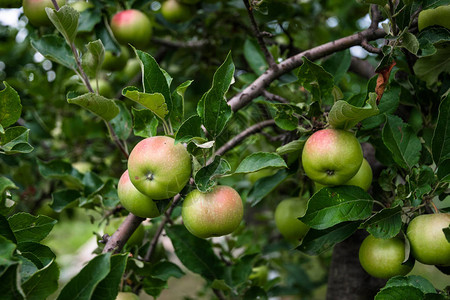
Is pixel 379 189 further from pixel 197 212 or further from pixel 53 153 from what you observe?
pixel 53 153

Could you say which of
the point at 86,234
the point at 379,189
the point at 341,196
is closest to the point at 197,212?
the point at 341,196

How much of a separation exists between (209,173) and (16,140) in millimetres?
468

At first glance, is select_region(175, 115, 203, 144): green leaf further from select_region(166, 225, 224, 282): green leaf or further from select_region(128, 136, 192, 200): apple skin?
select_region(166, 225, 224, 282): green leaf

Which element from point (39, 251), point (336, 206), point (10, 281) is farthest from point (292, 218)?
point (10, 281)

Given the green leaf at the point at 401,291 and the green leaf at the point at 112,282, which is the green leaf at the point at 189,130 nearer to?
the green leaf at the point at 112,282

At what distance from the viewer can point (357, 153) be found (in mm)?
1031

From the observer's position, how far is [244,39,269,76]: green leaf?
5.59ft

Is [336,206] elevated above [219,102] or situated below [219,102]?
below

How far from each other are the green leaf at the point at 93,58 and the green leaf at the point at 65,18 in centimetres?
6

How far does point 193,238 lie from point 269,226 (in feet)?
5.70

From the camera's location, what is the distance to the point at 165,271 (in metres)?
1.37

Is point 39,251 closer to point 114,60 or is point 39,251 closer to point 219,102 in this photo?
point 219,102

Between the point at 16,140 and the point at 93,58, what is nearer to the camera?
the point at 16,140

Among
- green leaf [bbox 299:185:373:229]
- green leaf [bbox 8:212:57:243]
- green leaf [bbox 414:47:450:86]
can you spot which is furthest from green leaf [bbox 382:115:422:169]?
green leaf [bbox 8:212:57:243]
